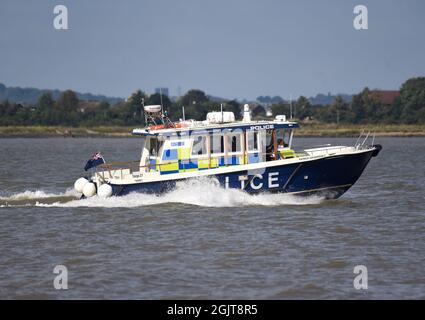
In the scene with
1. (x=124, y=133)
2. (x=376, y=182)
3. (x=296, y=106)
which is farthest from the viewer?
(x=296, y=106)

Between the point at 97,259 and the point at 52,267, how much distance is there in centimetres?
121

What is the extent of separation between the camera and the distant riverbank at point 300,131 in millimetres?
115438

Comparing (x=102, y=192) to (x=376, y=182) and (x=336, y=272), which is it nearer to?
(x=336, y=272)

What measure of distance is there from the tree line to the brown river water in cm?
8896

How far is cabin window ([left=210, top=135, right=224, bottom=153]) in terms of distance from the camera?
28500 millimetres

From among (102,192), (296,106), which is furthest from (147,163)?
(296,106)

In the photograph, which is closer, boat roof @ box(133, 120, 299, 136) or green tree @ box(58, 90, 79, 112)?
boat roof @ box(133, 120, 299, 136)

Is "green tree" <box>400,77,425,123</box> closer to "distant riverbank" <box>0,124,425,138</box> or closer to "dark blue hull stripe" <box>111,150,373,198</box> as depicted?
"distant riverbank" <box>0,124,425,138</box>

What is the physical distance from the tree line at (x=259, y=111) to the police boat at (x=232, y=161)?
8804 centimetres

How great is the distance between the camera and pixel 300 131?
4646 inches

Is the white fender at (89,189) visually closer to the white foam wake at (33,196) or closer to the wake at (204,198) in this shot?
the wake at (204,198)

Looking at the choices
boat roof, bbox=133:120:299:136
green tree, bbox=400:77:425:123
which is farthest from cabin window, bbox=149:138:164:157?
green tree, bbox=400:77:425:123

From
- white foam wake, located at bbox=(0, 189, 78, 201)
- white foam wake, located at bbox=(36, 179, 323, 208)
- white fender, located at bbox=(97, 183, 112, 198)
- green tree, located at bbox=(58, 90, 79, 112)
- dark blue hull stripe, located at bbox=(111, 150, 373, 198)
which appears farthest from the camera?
green tree, located at bbox=(58, 90, 79, 112)
